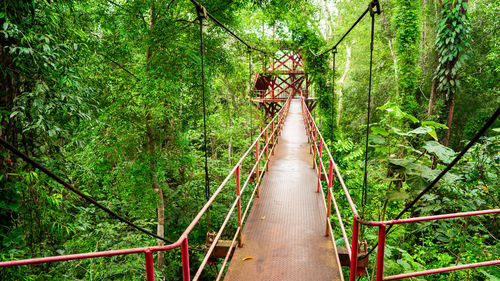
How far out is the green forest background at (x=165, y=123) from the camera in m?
3.02

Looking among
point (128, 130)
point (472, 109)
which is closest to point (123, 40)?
point (128, 130)

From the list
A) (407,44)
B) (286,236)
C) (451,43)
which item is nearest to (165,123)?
(286,236)

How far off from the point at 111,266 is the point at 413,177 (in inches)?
230

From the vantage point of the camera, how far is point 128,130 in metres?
6.60

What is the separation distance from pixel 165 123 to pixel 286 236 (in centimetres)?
562

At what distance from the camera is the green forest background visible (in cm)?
302

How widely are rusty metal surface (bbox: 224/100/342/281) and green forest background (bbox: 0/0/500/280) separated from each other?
3.88 ft

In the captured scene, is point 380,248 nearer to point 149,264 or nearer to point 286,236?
point 149,264

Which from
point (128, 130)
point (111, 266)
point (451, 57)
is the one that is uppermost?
point (451, 57)

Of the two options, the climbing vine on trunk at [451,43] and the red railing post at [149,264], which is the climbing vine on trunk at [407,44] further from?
the red railing post at [149,264]

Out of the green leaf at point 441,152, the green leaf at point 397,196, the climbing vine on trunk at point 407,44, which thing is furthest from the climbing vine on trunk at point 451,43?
the green leaf at point 397,196

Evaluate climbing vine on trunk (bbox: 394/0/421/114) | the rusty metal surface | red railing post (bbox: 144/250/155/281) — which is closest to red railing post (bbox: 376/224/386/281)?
the rusty metal surface

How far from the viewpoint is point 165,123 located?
301 inches

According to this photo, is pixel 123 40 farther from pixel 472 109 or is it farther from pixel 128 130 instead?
pixel 472 109
